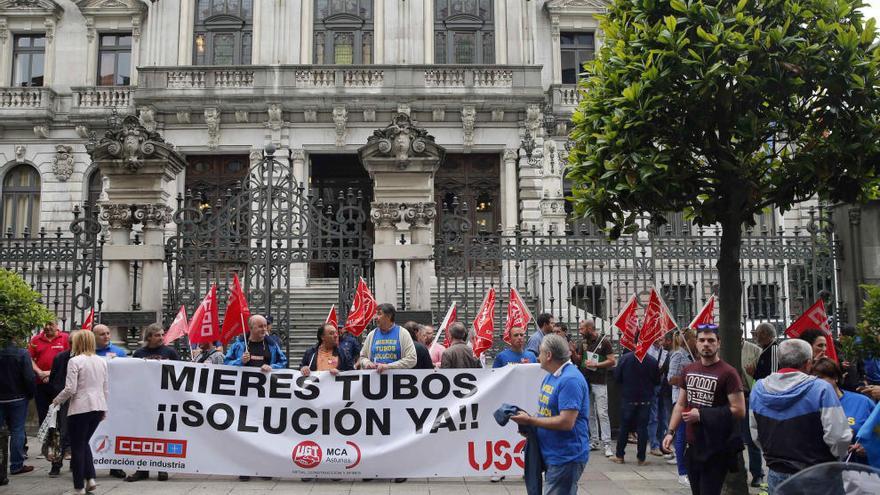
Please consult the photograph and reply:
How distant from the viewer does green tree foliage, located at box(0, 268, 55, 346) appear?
27.0ft

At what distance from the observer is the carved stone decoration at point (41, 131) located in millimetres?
26656

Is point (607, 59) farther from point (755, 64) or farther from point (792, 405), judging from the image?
point (792, 405)

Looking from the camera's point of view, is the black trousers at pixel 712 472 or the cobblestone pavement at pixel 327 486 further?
the cobblestone pavement at pixel 327 486

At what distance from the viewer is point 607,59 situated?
335 inches

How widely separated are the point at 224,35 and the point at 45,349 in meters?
19.6

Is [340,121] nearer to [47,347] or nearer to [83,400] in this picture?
[47,347]

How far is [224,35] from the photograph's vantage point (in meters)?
27.0

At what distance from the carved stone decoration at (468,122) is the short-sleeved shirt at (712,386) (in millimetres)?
19577

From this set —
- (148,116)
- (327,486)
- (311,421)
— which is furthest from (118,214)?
(148,116)

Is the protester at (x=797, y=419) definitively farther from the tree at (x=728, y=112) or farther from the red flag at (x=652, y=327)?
the red flag at (x=652, y=327)

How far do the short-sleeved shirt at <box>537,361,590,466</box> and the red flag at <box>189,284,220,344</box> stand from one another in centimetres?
577

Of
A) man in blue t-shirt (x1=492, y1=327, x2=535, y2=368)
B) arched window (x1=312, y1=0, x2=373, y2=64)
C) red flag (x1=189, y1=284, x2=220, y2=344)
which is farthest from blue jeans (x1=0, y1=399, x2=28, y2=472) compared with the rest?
arched window (x1=312, y1=0, x2=373, y2=64)

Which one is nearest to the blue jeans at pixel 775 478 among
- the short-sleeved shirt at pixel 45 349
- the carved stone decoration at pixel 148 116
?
the short-sleeved shirt at pixel 45 349

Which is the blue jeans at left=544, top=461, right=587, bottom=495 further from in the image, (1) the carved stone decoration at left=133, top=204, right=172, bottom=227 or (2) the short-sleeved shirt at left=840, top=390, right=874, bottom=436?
(1) the carved stone decoration at left=133, top=204, right=172, bottom=227
